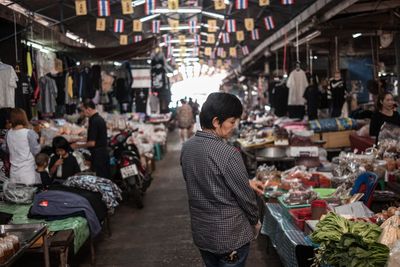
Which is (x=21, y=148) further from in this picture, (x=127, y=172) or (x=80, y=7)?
(x=80, y=7)

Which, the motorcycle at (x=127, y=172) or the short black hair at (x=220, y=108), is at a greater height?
the short black hair at (x=220, y=108)

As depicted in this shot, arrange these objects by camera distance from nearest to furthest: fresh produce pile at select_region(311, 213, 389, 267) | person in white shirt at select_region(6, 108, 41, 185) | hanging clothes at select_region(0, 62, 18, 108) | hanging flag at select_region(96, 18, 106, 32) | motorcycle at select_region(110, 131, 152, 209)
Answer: fresh produce pile at select_region(311, 213, 389, 267)
person in white shirt at select_region(6, 108, 41, 185)
hanging clothes at select_region(0, 62, 18, 108)
motorcycle at select_region(110, 131, 152, 209)
hanging flag at select_region(96, 18, 106, 32)

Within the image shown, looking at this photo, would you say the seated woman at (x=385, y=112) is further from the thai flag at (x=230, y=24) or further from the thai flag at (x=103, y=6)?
the thai flag at (x=230, y=24)

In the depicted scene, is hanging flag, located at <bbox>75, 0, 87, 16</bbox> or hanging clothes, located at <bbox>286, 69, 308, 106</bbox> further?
hanging clothes, located at <bbox>286, 69, 308, 106</bbox>

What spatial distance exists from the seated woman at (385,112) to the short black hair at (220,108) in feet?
16.0

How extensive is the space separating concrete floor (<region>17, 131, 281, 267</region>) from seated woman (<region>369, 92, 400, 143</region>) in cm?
271

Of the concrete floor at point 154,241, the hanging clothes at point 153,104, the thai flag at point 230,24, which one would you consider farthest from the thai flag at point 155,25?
the concrete floor at point 154,241

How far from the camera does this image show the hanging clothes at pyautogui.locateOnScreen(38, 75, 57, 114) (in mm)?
9172

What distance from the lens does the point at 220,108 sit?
304 cm

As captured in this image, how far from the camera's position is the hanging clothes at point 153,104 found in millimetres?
16688

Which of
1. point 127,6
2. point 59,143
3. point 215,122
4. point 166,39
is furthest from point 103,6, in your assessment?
point 166,39

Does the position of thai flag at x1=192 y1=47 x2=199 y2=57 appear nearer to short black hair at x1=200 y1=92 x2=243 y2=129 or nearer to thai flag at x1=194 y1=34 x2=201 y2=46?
thai flag at x1=194 y1=34 x2=201 y2=46

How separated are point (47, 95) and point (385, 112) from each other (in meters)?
6.28

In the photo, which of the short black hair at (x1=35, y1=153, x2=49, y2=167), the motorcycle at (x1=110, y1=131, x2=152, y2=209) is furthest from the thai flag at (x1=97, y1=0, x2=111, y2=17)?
the short black hair at (x1=35, y1=153, x2=49, y2=167)
